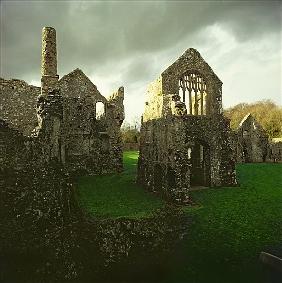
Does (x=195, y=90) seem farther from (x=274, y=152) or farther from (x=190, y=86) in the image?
(x=274, y=152)

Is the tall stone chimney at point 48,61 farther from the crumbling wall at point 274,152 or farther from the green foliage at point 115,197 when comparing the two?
the crumbling wall at point 274,152

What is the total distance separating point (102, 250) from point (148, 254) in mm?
1715

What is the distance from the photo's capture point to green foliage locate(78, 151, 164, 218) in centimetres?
1385

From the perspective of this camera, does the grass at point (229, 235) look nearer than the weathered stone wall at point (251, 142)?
Yes

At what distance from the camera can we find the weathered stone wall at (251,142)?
30375 millimetres

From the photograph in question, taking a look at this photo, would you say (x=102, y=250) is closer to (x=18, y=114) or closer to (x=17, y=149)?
(x=17, y=149)

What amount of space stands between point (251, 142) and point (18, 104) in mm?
20723

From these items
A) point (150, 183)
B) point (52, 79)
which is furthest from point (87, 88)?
point (150, 183)

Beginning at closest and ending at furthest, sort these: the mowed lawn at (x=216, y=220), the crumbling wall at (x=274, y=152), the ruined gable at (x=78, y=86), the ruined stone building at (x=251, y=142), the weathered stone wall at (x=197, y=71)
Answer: the mowed lawn at (x=216, y=220) → the weathered stone wall at (x=197, y=71) → the ruined gable at (x=78, y=86) → the ruined stone building at (x=251, y=142) → the crumbling wall at (x=274, y=152)

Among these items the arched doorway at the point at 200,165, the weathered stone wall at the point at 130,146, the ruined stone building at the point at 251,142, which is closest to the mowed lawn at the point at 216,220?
the arched doorway at the point at 200,165

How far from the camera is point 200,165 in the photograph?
67.5ft

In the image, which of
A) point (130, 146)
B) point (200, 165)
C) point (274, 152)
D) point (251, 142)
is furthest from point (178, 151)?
point (130, 146)

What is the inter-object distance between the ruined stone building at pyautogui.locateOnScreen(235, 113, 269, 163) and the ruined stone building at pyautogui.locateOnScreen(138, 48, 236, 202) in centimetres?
1037

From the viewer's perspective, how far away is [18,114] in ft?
74.5
